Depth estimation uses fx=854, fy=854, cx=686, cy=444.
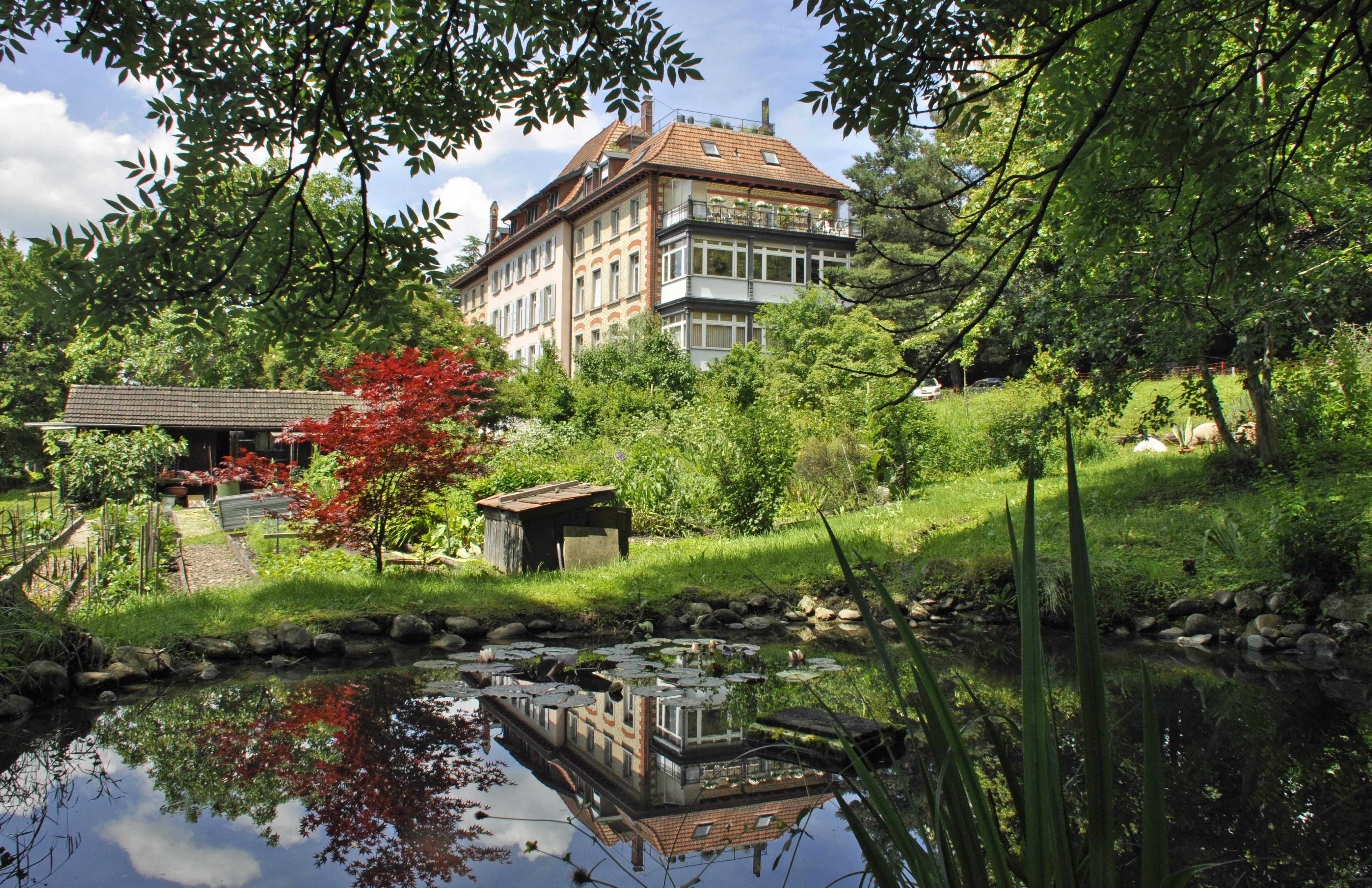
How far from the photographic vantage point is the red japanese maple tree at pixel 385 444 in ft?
24.5

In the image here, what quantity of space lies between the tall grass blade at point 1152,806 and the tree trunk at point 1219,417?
9.82 meters

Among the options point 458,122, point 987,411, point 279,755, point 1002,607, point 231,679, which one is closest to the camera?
point 279,755

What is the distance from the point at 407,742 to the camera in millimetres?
4180

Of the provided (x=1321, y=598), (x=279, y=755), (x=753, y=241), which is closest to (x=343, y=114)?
(x=279, y=755)

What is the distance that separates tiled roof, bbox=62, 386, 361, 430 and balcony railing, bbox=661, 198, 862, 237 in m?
12.0

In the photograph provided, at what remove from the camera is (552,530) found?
884 cm

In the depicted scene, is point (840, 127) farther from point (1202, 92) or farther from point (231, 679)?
point (231, 679)

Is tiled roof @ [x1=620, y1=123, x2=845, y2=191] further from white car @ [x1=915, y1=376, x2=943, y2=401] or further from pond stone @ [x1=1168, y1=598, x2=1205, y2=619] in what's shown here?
pond stone @ [x1=1168, y1=598, x2=1205, y2=619]

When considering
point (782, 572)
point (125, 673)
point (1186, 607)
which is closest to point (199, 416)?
point (125, 673)

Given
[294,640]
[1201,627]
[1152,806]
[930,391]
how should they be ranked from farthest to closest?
[930,391], [1201,627], [294,640], [1152,806]

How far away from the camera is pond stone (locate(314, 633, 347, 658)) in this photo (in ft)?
20.2

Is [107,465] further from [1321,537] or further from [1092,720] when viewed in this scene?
[1092,720]

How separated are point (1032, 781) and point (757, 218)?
28.5 meters

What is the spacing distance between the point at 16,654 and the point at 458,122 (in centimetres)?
400
